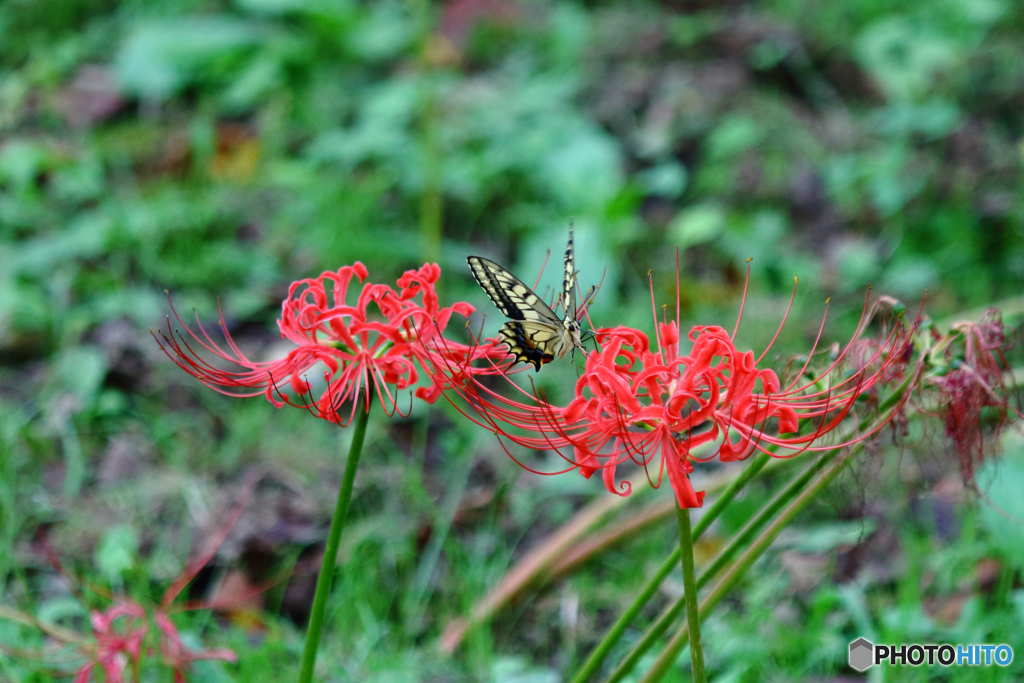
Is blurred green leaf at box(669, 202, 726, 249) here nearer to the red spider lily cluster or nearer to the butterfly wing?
the butterfly wing

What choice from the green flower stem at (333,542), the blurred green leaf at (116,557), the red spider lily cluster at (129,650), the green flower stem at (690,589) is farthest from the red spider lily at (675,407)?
the blurred green leaf at (116,557)

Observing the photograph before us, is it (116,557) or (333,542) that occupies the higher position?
(333,542)

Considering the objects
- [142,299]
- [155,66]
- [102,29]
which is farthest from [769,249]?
[102,29]

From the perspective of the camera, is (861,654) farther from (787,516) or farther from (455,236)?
(455,236)

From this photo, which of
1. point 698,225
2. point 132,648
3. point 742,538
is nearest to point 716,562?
point 742,538

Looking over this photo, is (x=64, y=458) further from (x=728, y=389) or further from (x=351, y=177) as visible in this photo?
(x=728, y=389)

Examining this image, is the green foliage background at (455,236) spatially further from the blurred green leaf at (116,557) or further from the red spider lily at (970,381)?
the red spider lily at (970,381)

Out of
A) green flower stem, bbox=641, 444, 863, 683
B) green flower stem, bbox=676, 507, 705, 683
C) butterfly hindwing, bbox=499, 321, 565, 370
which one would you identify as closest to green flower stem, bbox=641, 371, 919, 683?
green flower stem, bbox=641, 444, 863, 683
